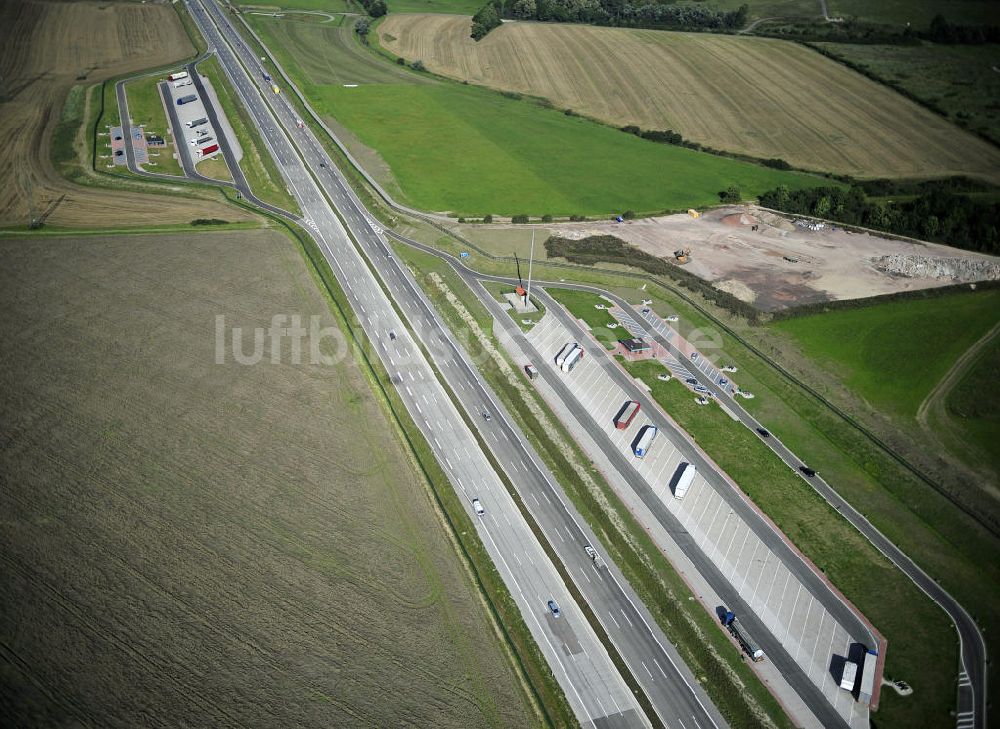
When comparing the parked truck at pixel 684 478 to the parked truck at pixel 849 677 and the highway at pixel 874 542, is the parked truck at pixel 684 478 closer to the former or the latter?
the highway at pixel 874 542

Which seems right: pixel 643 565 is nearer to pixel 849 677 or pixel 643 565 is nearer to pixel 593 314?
pixel 849 677

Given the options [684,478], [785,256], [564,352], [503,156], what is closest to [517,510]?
[684,478]

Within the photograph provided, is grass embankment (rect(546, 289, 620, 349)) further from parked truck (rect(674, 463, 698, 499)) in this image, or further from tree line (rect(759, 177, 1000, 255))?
tree line (rect(759, 177, 1000, 255))

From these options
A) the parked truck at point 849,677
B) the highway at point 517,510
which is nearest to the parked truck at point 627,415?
the highway at point 517,510

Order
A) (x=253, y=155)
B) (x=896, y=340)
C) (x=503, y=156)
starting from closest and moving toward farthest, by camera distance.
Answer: (x=896, y=340), (x=253, y=155), (x=503, y=156)

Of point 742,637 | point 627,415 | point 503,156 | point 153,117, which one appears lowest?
point 742,637

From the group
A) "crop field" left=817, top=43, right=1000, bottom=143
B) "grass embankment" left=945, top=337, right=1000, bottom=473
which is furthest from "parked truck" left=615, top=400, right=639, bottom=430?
"crop field" left=817, top=43, right=1000, bottom=143
